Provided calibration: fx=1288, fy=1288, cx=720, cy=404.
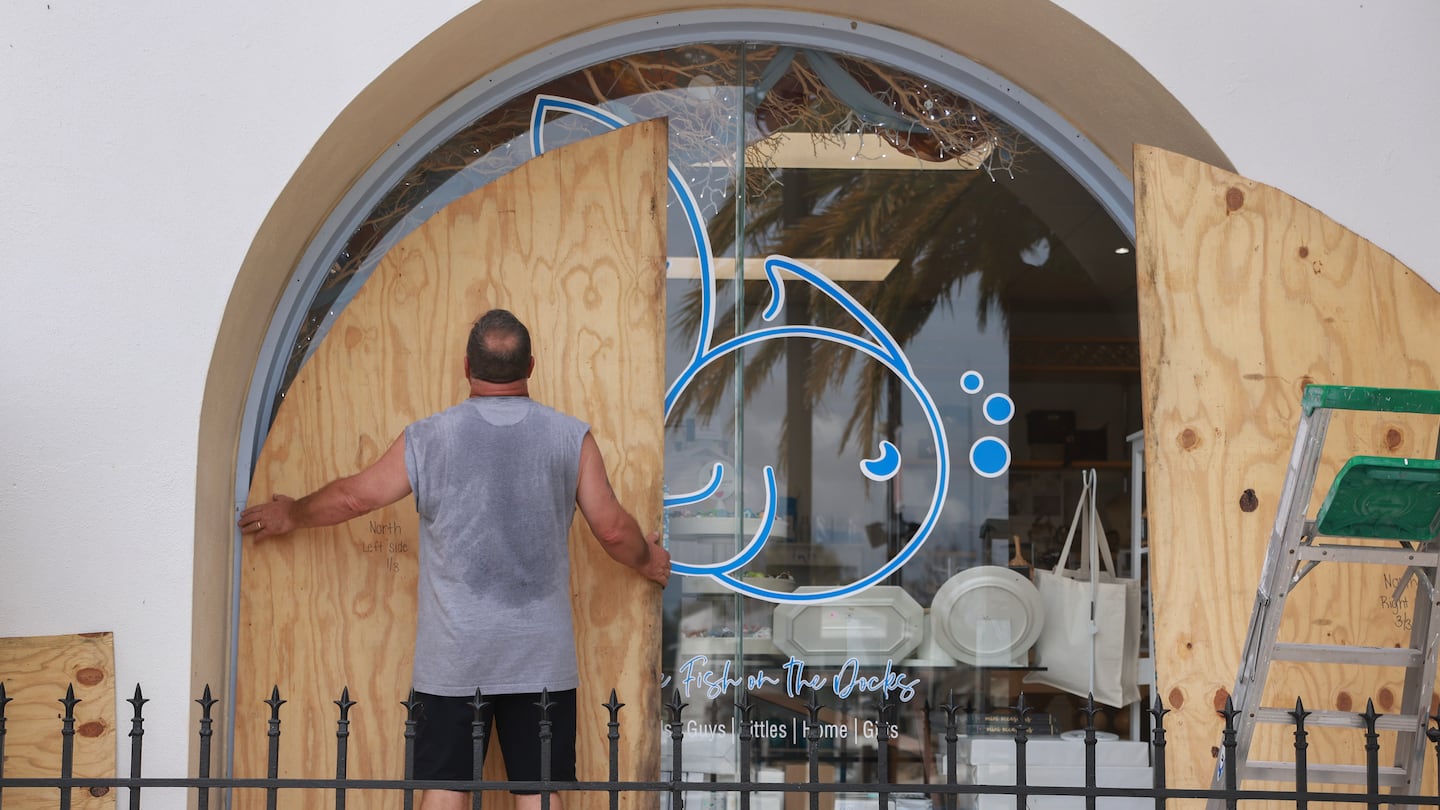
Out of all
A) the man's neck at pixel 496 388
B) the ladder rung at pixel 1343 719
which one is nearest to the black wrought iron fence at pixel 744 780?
the ladder rung at pixel 1343 719

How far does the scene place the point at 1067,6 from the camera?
385 centimetres

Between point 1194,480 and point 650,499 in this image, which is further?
point 650,499

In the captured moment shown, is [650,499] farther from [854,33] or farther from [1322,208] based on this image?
[1322,208]

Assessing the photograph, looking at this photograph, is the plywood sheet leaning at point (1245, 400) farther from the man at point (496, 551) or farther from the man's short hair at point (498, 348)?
the man's short hair at point (498, 348)

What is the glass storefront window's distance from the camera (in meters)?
4.40

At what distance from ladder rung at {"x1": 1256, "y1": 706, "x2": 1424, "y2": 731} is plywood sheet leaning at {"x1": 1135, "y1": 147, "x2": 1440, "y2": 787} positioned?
71 cm

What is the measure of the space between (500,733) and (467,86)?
7.02ft

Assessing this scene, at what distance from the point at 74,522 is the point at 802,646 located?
2.30 metres

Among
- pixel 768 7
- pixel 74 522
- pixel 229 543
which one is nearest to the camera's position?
pixel 74 522

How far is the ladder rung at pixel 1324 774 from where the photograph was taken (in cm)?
304

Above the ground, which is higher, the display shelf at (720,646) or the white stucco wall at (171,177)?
the white stucco wall at (171,177)

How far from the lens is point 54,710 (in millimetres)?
3617

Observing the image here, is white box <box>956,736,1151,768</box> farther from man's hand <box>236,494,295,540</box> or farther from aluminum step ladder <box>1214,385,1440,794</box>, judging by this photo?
man's hand <box>236,494,295,540</box>

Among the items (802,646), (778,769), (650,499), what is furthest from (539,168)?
(778,769)
